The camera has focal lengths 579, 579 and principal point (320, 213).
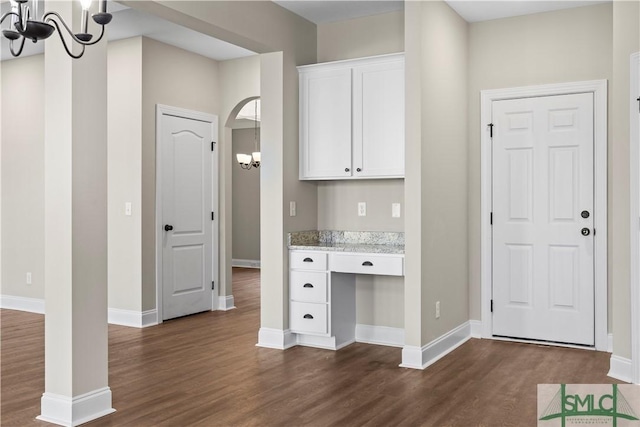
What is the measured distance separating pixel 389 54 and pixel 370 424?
9.50 feet

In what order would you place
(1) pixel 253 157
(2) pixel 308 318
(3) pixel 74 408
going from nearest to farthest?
(3) pixel 74 408
(2) pixel 308 318
(1) pixel 253 157

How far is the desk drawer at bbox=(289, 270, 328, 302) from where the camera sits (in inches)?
189

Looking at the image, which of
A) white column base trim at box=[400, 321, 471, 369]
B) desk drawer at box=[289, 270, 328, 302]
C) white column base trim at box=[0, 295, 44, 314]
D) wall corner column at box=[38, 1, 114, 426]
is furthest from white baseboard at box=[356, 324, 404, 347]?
white column base trim at box=[0, 295, 44, 314]

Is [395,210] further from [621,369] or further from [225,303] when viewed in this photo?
[225,303]

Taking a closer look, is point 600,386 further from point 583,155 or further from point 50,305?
point 50,305

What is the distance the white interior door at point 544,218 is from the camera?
4855 millimetres

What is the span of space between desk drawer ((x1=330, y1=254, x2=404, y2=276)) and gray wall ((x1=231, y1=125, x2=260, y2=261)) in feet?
21.8

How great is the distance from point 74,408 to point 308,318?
2094 millimetres

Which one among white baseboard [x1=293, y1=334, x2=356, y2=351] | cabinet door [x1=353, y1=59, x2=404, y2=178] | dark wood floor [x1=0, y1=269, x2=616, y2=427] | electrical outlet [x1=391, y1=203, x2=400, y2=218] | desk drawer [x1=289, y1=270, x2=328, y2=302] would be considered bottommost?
dark wood floor [x1=0, y1=269, x2=616, y2=427]

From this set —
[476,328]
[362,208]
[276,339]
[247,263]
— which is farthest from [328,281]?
[247,263]

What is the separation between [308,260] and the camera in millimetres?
4844

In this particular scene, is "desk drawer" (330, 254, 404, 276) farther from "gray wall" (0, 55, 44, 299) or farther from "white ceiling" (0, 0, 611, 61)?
"gray wall" (0, 55, 44, 299)

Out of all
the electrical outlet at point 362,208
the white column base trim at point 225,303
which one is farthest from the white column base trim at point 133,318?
the electrical outlet at point 362,208

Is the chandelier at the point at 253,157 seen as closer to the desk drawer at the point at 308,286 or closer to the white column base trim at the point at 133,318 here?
the white column base trim at the point at 133,318
